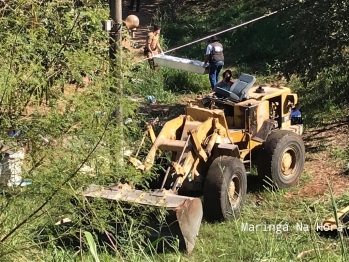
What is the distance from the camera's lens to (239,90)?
9117mm

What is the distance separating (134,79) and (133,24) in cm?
581

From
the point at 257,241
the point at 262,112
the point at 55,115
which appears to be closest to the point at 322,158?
the point at 262,112

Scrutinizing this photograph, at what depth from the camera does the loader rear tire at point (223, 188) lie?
774 cm

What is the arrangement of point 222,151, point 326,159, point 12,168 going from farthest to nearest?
1. point 326,159
2. point 222,151
3. point 12,168

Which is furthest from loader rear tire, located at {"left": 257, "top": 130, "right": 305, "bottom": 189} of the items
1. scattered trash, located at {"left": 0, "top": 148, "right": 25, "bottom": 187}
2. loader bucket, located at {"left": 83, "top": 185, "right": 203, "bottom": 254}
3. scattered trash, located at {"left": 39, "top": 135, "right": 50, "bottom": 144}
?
scattered trash, located at {"left": 39, "top": 135, "right": 50, "bottom": 144}

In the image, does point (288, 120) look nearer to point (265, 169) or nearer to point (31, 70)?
point (265, 169)

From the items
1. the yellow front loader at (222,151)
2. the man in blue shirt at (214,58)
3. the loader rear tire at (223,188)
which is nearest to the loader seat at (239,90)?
the yellow front loader at (222,151)

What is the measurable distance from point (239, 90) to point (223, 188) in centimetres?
Answer: 191

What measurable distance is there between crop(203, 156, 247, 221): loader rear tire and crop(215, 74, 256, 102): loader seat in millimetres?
1232

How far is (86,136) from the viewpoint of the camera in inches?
156

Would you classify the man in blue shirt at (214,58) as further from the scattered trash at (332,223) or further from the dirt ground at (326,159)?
the scattered trash at (332,223)

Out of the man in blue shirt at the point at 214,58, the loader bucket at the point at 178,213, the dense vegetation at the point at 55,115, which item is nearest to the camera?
the dense vegetation at the point at 55,115

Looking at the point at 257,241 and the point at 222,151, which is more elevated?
the point at 222,151

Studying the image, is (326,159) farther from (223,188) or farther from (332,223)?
(332,223)
